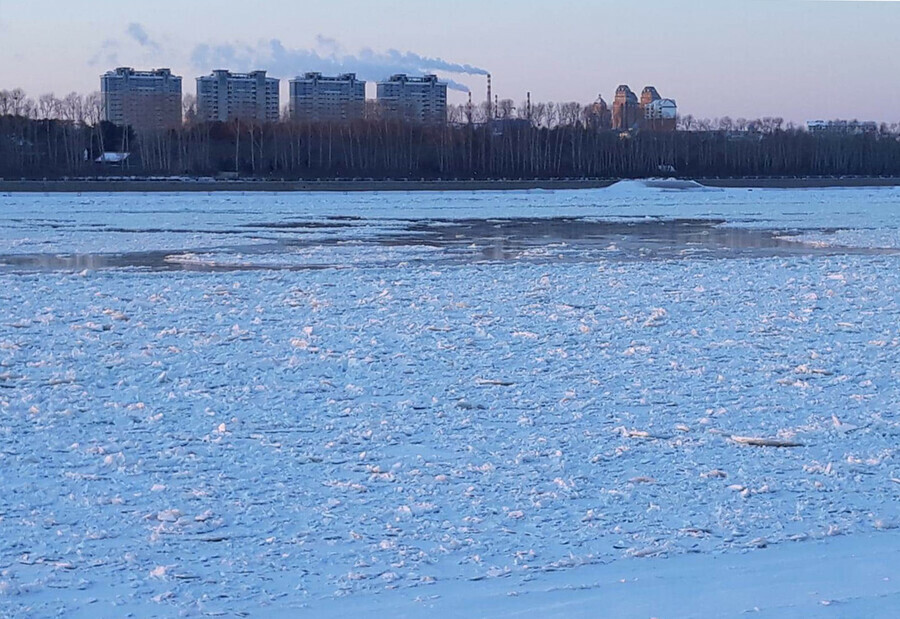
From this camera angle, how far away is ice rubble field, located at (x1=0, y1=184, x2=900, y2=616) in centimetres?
440

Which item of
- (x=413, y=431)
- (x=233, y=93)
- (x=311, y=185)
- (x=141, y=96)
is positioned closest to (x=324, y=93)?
(x=233, y=93)

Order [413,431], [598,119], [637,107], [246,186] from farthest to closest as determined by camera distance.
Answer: [637,107] < [598,119] < [246,186] < [413,431]

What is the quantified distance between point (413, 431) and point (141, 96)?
351 feet

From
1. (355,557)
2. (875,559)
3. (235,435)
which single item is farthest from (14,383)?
(875,559)

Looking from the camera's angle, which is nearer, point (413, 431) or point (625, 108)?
point (413, 431)

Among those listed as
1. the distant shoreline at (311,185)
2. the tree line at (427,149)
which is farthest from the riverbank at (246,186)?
the tree line at (427,149)

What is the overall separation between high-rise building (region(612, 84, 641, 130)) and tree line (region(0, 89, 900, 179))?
39178 millimetres

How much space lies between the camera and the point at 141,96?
106688 mm

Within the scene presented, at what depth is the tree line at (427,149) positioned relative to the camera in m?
67.8

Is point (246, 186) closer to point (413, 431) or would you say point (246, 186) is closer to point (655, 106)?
point (413, 431)

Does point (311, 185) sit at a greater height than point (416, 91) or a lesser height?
lesser

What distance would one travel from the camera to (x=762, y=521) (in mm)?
4844

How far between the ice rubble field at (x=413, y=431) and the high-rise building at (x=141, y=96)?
9024cm

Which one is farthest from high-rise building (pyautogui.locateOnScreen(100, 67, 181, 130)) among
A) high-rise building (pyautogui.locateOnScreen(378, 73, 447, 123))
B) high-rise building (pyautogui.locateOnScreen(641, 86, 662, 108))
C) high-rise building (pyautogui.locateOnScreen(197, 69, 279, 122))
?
high-rise building (pyautogui.locateOnScreen(641, 86, 662, 108))
